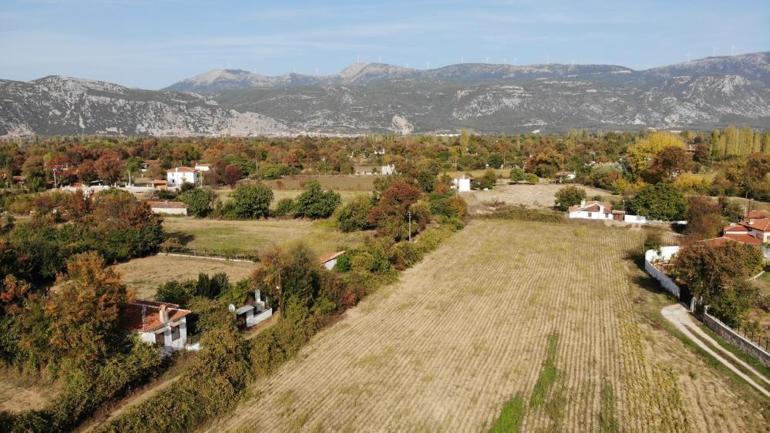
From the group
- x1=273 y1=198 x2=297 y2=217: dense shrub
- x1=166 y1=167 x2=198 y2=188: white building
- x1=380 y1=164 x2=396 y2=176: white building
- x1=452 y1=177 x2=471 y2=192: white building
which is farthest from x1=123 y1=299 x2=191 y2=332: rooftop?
x1=380 y1=164 x2=396 y2=176: white building

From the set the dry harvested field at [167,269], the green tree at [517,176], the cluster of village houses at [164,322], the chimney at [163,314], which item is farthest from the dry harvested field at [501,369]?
the green tree at [517,176]

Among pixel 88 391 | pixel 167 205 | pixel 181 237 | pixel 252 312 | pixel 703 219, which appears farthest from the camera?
pixel 167 205

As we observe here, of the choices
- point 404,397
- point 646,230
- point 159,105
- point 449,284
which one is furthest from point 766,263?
point 159,105

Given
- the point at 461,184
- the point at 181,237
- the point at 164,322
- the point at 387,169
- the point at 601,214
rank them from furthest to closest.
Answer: the point at 387,169 → the point at 461,184 → the point at 601,214 → the point at 181,237 → the point at 164,322

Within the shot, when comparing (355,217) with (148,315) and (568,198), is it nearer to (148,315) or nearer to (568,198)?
(568,198)

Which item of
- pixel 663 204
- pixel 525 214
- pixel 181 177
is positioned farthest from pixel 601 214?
pixel 181 177

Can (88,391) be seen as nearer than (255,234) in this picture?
Yes

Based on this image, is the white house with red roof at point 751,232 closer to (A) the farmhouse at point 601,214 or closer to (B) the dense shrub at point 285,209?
(A) the farmhouse at point 601,214
